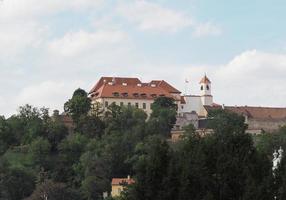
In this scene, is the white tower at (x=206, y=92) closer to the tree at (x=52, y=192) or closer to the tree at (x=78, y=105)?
the tree at (x=78, y=105)

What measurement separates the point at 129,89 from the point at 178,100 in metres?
6.51

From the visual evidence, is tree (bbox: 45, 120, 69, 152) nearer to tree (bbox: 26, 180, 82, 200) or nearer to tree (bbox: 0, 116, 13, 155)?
tree (bbox: 0, 116, 13, 155)

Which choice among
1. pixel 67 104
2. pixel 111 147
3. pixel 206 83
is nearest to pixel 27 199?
pixel 111 147

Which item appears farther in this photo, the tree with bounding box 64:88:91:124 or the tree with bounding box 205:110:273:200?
the tree with bounding box 64:88:91:124

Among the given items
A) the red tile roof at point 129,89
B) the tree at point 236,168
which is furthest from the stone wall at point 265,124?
the tree at point 236,168

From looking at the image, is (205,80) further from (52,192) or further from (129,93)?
(52,192)

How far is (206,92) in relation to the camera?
123812mm

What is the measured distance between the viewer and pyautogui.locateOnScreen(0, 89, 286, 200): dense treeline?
34.7m

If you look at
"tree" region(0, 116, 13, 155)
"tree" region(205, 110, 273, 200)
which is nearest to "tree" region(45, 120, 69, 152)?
"tree" region(0, 116, 13, 155)

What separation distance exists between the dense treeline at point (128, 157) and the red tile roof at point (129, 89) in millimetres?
3632

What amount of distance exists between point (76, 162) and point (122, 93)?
690 inches

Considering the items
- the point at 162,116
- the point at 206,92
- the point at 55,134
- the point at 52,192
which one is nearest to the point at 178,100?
the point at 206,92

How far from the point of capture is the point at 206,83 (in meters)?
124

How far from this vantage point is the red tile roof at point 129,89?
120 meters
